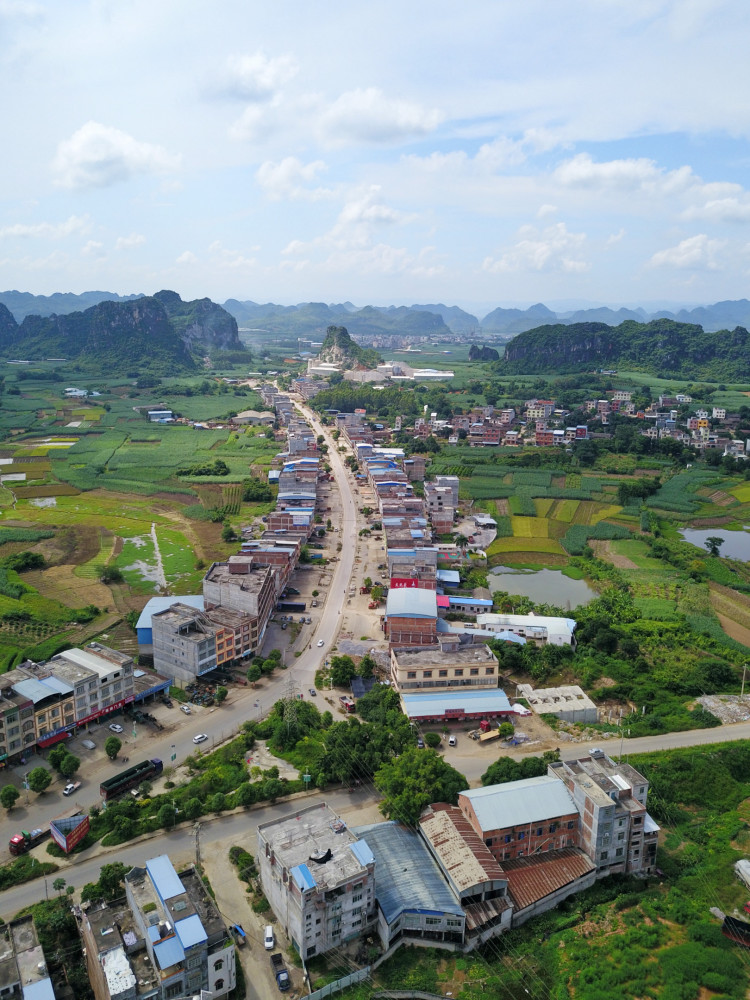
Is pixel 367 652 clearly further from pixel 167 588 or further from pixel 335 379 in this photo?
pixel 335 379

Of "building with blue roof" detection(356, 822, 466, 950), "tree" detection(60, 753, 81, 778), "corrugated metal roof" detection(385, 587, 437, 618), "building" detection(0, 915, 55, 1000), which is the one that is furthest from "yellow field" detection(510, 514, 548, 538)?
"building" detection(0, 915, 55, 1000)

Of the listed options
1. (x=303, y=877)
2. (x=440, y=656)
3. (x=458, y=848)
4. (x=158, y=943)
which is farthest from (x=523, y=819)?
(x=158, y=943)

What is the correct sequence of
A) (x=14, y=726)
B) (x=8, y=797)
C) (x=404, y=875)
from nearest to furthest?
1. (x=404, y=875)
2. (x=8, y=797)
3. (x=14, y=726)

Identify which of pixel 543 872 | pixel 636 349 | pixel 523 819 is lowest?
pixel 543 872

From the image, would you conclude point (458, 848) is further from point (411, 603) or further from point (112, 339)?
point (112, 339)

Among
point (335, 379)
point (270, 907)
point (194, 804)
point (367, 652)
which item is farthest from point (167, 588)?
point (335, 379)

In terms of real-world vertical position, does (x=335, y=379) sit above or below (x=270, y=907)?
above
